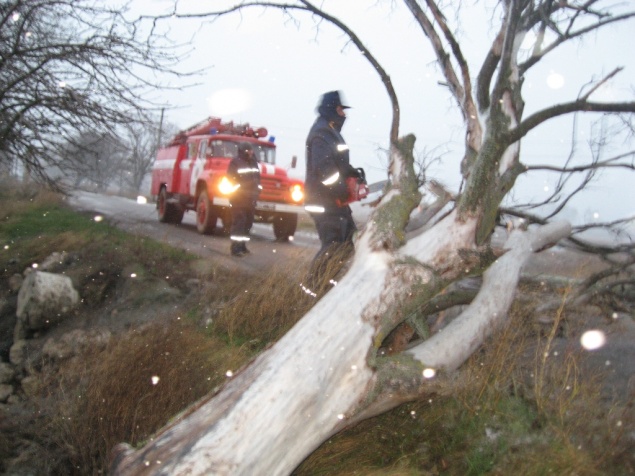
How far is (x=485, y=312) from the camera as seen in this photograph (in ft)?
15.6

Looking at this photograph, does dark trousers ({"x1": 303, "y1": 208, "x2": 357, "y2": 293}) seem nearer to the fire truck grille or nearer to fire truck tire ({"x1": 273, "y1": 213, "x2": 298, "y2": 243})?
the fire truck grille

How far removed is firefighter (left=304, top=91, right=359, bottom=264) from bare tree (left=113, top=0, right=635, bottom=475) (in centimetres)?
62

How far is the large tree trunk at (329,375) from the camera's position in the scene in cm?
309

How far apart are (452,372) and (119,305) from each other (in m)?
5.04

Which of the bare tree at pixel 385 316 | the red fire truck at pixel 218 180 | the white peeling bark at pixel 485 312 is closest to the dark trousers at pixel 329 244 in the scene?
the bare tree at pixel 385 316

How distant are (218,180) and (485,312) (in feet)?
23.7

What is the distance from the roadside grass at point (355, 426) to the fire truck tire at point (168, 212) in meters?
7.41

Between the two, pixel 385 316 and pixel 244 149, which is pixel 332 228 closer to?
pixel 385 316

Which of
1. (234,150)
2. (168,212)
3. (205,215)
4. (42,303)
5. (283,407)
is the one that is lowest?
(42,303)

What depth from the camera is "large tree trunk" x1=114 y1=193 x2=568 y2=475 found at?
3.09m

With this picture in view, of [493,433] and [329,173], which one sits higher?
[329,173]

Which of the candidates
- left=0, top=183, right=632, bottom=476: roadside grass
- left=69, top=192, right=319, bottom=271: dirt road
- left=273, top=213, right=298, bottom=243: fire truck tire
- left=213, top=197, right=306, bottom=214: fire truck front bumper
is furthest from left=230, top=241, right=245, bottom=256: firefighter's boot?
left=273, top=213, right=298, bottom=243: fire truck tire

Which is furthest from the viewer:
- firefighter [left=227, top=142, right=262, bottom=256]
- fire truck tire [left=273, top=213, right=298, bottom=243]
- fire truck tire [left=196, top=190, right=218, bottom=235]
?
Answer: fire truck tire [left=273, top=213, right=298, bottom=243]

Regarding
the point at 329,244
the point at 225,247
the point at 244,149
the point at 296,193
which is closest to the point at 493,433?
the point at 329,244
